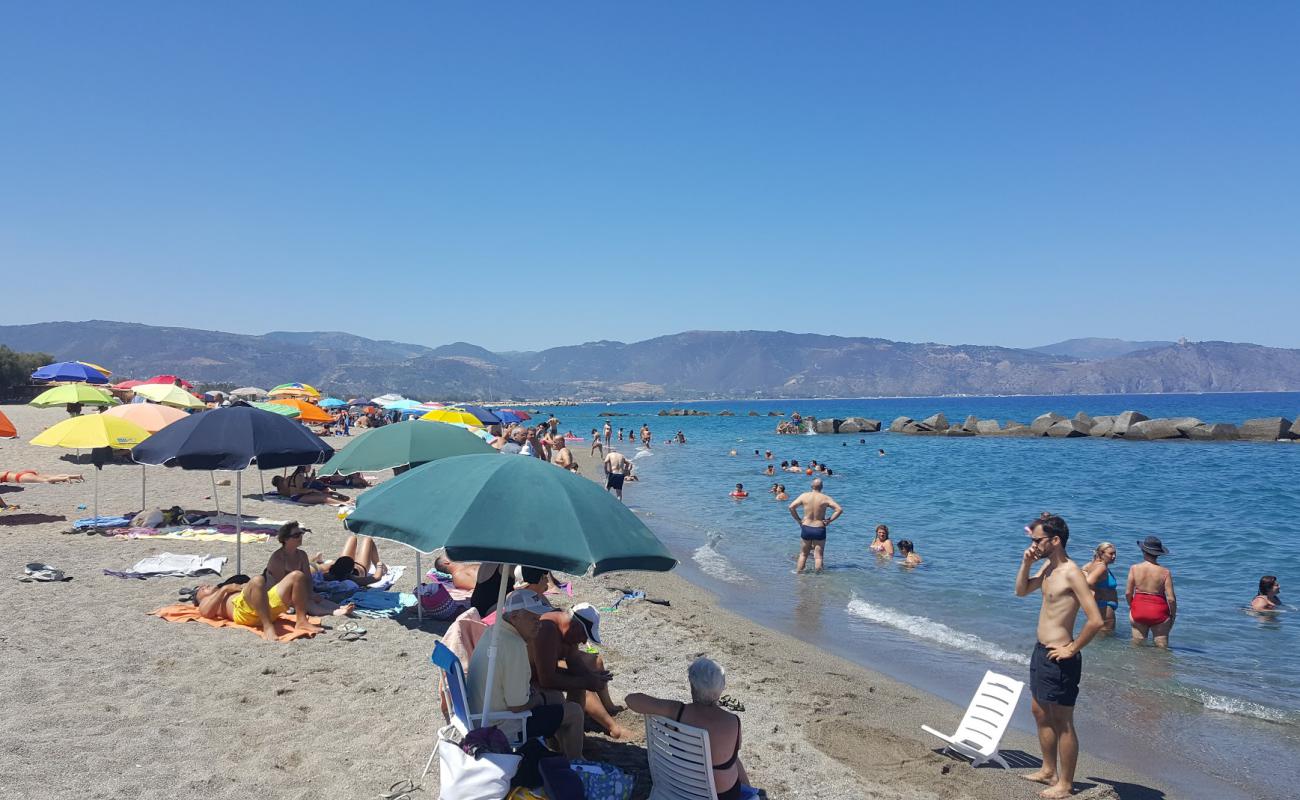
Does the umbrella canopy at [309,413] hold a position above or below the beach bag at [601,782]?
above

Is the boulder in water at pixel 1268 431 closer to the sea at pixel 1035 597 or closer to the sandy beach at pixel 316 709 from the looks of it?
the sea at pixel 1035 597

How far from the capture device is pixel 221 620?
6781 millimetres

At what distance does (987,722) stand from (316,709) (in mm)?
4531

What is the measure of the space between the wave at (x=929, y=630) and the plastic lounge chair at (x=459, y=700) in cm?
566

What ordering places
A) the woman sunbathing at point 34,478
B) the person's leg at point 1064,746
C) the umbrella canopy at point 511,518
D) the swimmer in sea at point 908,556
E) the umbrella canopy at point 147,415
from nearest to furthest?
the umbrella canopy at point 511,518
the person's leg at point 1064,746
the umbrella canopy at point 147,415
the swimmer in sea at point 908,556
the woman sunbathing at point 34,478

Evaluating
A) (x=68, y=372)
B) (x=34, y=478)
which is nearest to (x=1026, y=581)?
(x=34, y=478)

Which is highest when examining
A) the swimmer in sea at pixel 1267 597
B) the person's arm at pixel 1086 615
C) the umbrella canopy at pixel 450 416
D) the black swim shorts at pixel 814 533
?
the umbrella canopy at pixel 450 416

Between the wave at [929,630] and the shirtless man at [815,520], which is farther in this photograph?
the shirtless man at [815,520]

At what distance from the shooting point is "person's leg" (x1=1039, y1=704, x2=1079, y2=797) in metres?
4.66

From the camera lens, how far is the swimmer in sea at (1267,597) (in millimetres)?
9469

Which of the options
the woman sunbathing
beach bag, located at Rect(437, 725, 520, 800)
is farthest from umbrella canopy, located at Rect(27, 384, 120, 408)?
beach bag, located at Rect(437, 725, 520, 800)

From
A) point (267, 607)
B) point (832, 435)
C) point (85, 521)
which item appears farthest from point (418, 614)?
point (832, 435)

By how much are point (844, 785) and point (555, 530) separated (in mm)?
2688

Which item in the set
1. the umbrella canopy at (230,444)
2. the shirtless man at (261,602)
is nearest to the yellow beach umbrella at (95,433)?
the umbrella canopy at (230,444)
